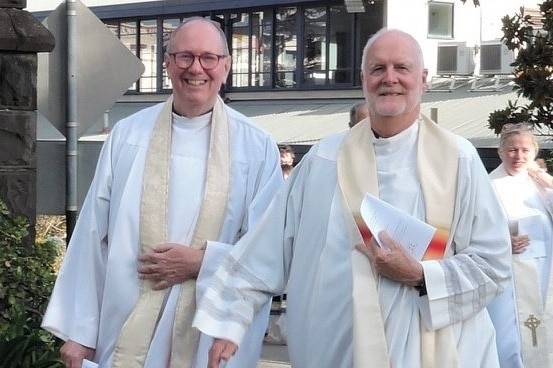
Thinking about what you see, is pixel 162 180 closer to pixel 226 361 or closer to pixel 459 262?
pixel 226 361

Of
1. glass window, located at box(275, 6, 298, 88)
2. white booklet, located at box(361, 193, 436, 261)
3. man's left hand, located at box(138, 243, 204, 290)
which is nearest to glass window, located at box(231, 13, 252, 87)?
glass window, located at box(275, 6, 298, 88)

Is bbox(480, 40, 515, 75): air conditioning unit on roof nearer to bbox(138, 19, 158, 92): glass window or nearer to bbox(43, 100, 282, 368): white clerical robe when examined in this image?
bbox(138, 19, 158, 92): glass window

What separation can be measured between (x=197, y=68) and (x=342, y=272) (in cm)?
104

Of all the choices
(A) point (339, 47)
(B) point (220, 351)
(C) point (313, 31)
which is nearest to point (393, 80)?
(B) point (220, 351)

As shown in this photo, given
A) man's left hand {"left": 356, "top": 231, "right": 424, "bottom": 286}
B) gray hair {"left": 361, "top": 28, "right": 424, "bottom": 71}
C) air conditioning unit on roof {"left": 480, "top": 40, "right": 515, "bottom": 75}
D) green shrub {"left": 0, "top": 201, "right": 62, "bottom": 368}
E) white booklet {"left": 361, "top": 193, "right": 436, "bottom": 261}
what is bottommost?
green shrub {"left": 0, "top": 201, "right": 62, "bottom": 368}

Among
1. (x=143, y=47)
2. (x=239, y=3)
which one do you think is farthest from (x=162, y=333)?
(x=143, y=47)

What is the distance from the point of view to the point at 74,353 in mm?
4316

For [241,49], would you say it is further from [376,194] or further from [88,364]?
[376,194]

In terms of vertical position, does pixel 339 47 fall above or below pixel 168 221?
above

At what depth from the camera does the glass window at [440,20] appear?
28473 mm

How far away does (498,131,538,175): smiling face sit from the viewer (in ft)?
23.5

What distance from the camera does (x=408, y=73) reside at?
3668 mm

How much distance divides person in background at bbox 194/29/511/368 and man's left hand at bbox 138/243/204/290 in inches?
12.3

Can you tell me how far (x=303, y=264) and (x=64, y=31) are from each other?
3425mm
